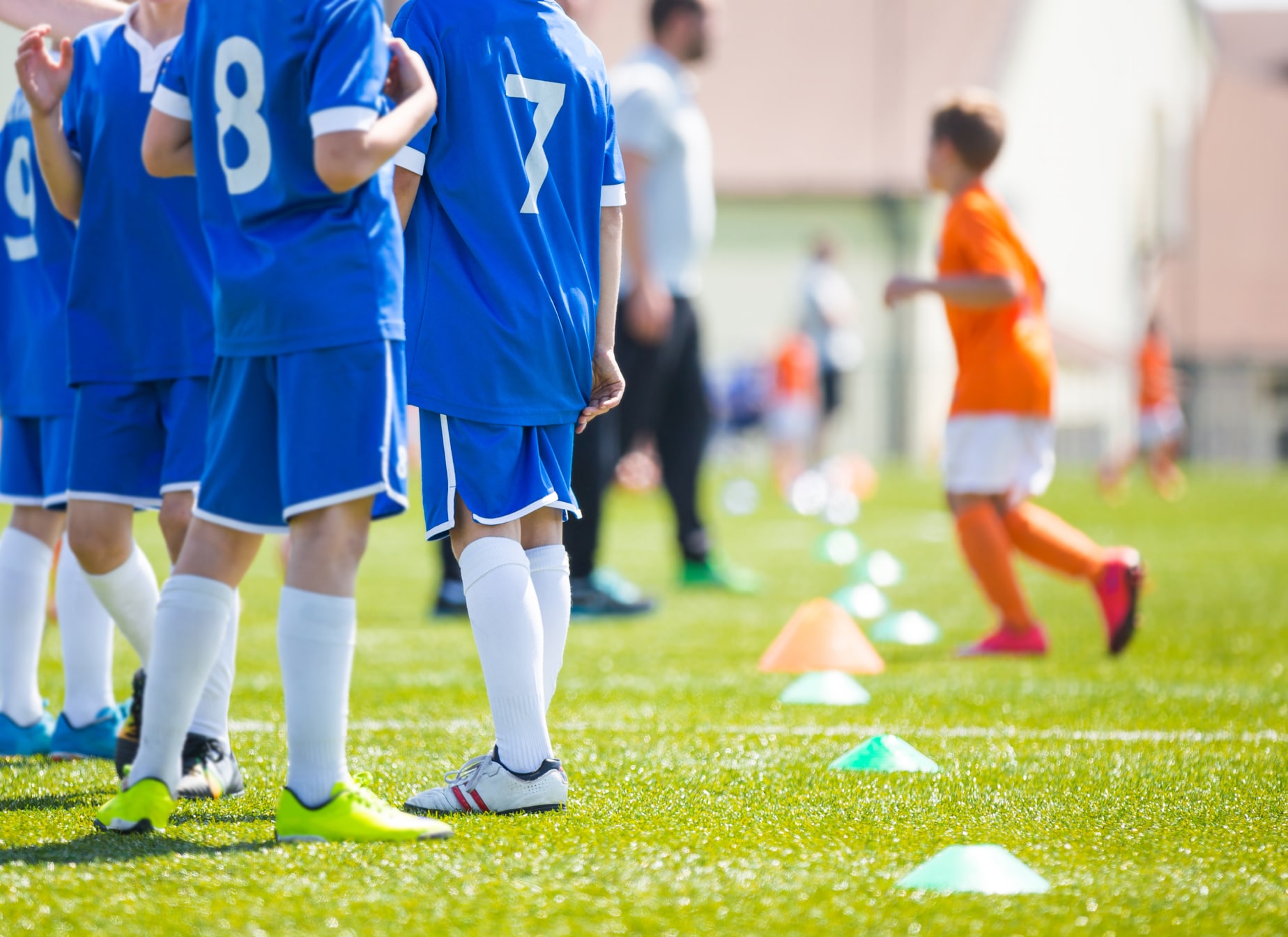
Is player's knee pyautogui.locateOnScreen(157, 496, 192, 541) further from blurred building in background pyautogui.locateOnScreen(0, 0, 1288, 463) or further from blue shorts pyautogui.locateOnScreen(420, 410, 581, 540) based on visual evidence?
blurred building in background pyautogui.locateOnScreen(0, 0, 1288, 463)

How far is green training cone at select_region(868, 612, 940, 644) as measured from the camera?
619 centimetres

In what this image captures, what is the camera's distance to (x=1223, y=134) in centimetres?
4419

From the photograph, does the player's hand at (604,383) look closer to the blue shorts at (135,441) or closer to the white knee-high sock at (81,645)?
the blue shorts at (135,441)

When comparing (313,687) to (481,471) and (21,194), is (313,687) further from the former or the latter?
(21,194)

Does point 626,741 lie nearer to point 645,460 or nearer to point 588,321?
point 588,321

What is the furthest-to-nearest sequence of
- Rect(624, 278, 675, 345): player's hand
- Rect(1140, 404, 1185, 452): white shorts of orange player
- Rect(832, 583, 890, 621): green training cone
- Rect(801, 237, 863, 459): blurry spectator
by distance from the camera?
1. Rect(1140, 404, 1185, 452): white shorts of orange player
2. Rect(801, 237, 863, 459): blurry spectator
3. Rect(624, 278, 675, 345): player's hand
4. Rect(832, 583, 890, 621): green training cone

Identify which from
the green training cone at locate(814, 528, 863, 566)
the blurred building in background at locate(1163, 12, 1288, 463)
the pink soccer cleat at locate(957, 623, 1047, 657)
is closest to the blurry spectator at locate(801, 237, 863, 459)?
the green training cone at locate(814, 528, 863, 566)

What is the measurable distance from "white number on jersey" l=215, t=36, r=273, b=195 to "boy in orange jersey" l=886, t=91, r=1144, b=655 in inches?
132

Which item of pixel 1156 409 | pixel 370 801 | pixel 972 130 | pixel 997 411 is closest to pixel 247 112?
pixel 370 801

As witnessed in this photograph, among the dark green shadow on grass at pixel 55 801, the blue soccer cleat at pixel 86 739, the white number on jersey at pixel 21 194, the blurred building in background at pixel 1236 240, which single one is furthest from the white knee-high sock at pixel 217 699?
the blurred building in background at pixel 1236 240

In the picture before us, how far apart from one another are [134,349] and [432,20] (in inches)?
34.7

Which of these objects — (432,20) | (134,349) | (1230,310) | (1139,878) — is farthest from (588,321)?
(1230,310)

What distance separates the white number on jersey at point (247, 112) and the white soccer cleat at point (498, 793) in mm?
1154

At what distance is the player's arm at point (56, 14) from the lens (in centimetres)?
372
